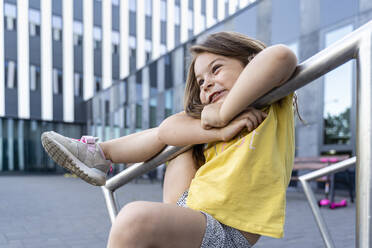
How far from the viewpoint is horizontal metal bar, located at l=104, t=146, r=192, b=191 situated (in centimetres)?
111

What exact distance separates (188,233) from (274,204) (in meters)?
0.24

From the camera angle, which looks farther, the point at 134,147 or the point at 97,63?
the point at 97,63

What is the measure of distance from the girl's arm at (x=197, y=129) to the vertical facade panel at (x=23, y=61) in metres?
21.1

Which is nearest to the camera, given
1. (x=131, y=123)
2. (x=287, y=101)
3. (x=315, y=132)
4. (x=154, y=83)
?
(x=287, y=101)

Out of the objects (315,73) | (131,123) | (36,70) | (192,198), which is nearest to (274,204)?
(192,198)

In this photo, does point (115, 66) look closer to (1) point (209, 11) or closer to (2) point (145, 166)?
(1) point (209, 11)

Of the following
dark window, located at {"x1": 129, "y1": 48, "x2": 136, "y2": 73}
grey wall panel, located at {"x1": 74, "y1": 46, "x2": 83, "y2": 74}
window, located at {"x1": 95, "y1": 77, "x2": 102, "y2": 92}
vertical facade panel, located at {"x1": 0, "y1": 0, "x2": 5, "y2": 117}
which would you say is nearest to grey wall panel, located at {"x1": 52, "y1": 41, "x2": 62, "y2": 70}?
grey wall panel, located at {"x1": 74, "y1": 46, "x2": 83, "y2": 74}

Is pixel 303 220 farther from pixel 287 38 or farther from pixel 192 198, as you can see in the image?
pixel 287 38

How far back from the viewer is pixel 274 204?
87 cm

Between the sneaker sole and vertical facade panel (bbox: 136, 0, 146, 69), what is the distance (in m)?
23.3

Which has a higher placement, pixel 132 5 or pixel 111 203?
pixel 132 5

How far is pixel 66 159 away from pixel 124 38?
23535mm

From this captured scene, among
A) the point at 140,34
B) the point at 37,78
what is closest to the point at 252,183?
the point at 37,78

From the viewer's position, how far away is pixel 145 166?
1216mm
